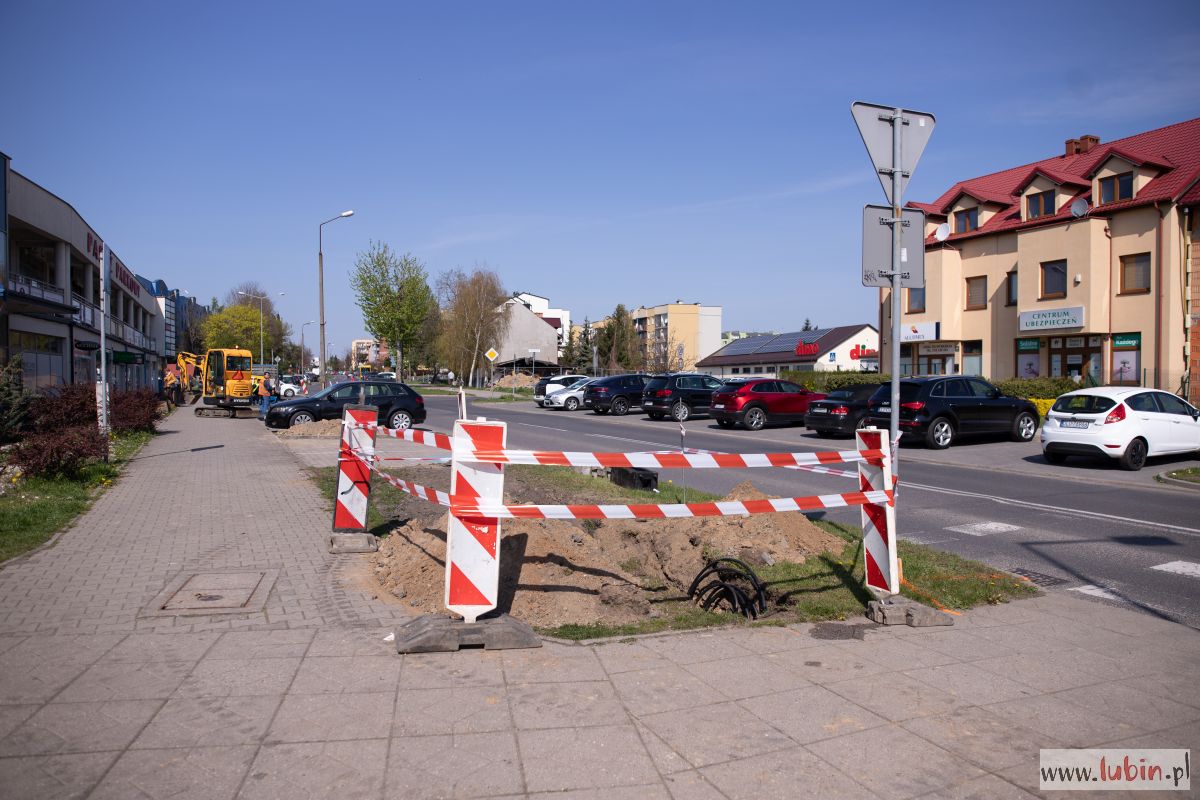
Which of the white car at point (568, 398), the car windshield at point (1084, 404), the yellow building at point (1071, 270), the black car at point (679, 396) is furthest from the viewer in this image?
the white car at point (568, 398)

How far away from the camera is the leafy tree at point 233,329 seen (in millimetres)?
82812

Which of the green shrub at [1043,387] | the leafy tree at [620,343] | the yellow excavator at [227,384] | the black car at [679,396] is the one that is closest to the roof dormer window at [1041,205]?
the green shrub at [1043,387]

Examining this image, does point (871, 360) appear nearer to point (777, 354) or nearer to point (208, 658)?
point (777, 354)

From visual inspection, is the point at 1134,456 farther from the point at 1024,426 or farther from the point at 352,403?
the point at 352,403

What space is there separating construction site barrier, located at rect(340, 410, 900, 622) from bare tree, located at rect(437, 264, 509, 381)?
209ft

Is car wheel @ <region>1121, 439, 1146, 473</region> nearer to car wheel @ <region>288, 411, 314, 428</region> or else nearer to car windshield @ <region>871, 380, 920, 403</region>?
car windshield @ <region>871, 380, 920, 403</region>

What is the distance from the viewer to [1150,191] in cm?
2872

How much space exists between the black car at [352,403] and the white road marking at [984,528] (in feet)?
59.3

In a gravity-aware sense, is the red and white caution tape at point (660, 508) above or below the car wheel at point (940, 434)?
above

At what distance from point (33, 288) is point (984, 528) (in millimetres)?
30583

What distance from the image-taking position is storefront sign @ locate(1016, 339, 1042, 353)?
3272 centimetres

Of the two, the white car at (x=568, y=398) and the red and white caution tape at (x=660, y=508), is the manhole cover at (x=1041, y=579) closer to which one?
the red and white caution tape at (x=660, y=508)

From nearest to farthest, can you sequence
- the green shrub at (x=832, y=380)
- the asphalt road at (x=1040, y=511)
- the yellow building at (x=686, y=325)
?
the asphalt road at (x=1040, y=511) → the green shrub at (x=832, y=380) → the yellow building at (x=686, y=325)

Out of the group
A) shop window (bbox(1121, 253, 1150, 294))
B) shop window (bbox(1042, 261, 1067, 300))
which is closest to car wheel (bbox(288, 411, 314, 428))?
shop window (bbox(1042, 261, 1067, 300))
